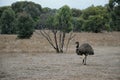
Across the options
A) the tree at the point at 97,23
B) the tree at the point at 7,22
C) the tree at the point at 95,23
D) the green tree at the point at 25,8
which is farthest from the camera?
the green tree at the point at 25,8

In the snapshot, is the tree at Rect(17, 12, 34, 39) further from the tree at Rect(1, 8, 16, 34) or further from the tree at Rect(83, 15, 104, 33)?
the tree at Rect(83, 15, 104, 33)

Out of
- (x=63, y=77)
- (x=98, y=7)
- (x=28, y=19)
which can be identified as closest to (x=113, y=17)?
(x=63, y=77)

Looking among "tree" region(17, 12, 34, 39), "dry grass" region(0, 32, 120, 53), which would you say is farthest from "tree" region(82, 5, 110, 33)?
"tree" region(17, 12, 34, 39)

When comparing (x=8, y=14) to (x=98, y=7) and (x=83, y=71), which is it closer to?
(x=98, y=7)

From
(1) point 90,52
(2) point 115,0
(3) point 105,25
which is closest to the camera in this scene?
(1) point 90,52

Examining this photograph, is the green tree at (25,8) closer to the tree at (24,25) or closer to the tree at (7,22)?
the tree at (7,22)

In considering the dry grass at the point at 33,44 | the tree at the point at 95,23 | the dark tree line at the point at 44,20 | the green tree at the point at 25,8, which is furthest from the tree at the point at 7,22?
the green tree at the point at 25,8

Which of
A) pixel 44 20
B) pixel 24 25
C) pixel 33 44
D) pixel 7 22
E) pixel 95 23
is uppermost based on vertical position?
pixel 44 20

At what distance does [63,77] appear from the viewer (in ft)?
48.6

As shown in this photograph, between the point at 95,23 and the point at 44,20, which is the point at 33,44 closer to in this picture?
the point at 44,20

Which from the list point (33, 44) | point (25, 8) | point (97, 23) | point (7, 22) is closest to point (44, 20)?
point (33, 44)

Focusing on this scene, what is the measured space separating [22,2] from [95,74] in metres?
88.6

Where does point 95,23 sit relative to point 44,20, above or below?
below

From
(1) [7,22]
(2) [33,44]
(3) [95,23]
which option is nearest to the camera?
(2) [33,44]
